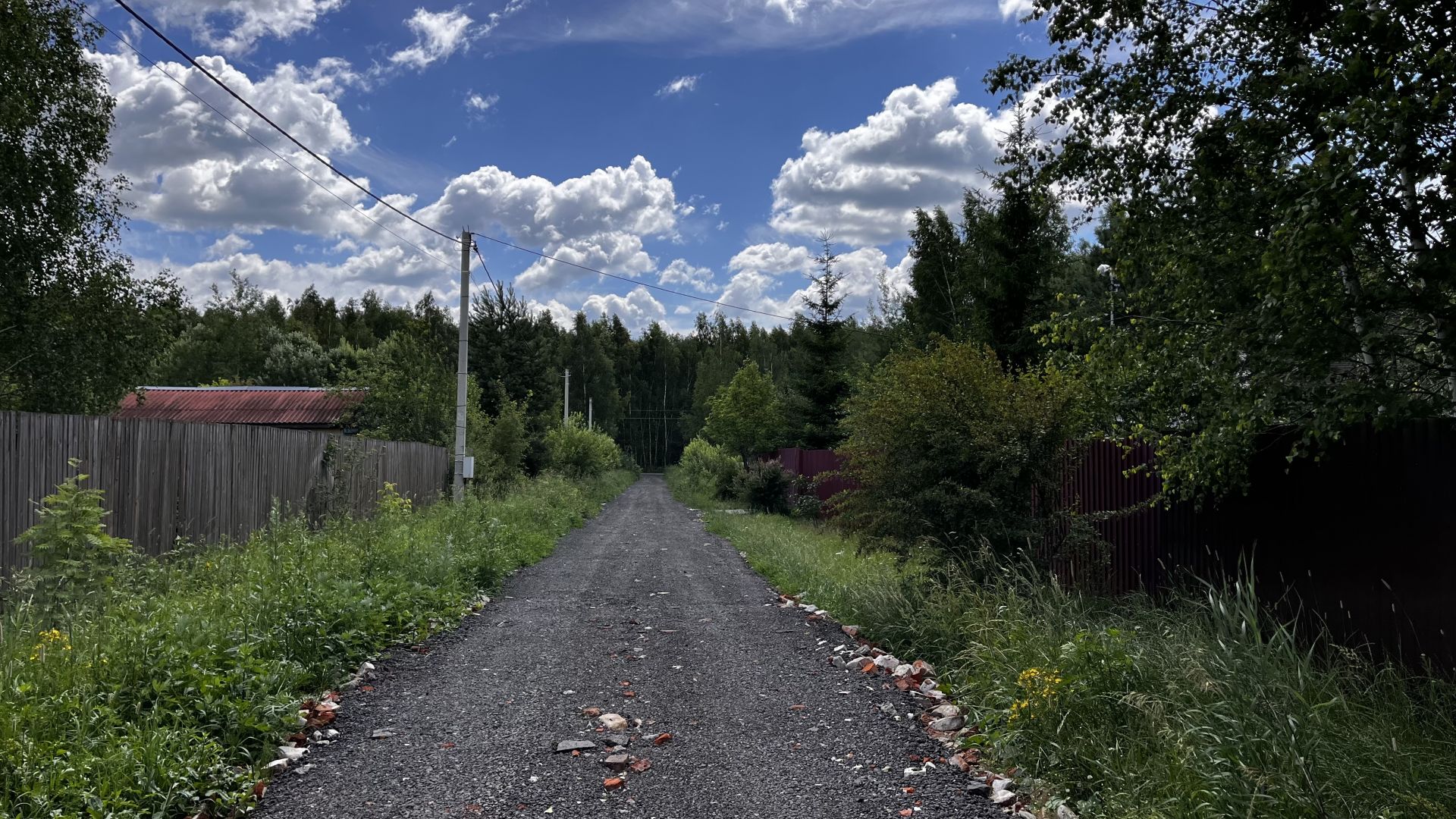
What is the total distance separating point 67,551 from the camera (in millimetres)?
6688

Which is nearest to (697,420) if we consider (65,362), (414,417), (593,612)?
(414,417)

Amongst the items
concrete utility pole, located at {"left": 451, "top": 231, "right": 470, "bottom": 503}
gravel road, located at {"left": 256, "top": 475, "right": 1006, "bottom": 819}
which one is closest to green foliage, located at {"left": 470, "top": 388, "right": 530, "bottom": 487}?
concrete utility pole, located at {"left": 451, "top": 231, "right": 470, "bottom": 503}

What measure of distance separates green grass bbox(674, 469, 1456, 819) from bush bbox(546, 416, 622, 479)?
3064 centimetres

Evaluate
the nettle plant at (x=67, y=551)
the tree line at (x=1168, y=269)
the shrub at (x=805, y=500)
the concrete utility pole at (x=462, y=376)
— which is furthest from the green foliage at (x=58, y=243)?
the shrub at (x=805, y=500)

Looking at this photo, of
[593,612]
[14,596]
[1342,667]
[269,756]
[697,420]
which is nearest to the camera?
[269,756]

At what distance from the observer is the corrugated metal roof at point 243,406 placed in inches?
1238

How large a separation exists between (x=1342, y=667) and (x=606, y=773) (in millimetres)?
4570

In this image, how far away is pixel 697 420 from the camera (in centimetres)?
9088

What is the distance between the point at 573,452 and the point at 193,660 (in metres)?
36.4

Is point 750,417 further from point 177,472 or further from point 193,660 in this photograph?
point 193,660

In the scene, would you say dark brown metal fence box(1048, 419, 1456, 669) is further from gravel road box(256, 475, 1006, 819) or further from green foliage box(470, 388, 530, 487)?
green foliage box(470, 388, 530, 487)

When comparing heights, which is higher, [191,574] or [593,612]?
[191,574]

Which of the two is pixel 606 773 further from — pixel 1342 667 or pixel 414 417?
pixel 414 417

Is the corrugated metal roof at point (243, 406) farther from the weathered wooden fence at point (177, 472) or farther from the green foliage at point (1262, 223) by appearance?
the green foliage at point (1262, 223)
